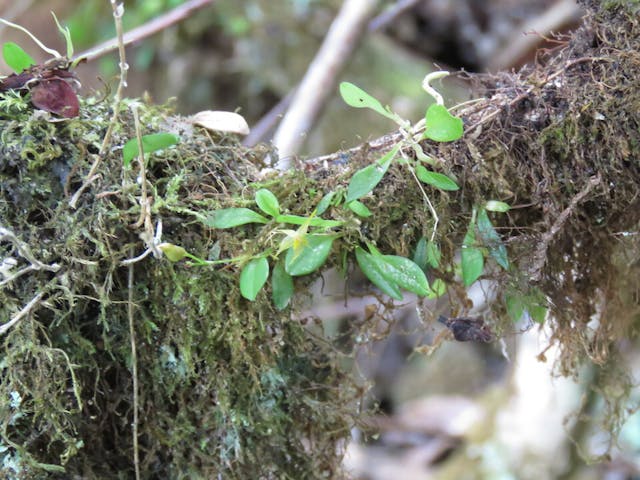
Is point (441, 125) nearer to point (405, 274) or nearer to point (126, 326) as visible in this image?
point (405, 274)

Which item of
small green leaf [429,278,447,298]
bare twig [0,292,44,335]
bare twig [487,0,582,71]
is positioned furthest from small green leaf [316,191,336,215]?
bare twig [487,0,582,71]

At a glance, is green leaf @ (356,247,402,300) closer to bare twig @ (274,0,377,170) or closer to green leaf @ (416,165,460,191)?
green leaf @ (416,165,460,191)

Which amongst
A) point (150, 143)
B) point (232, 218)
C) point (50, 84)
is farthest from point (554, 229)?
point (50, 84)

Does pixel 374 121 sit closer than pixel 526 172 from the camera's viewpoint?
No

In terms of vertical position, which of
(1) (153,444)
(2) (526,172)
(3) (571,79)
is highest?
(3) (571,79)

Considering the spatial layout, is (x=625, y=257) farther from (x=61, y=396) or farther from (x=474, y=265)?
(x=61, y=396)

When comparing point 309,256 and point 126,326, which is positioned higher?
point 309,256

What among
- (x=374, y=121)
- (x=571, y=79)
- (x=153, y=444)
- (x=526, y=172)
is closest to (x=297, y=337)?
(x=153, y=444)
